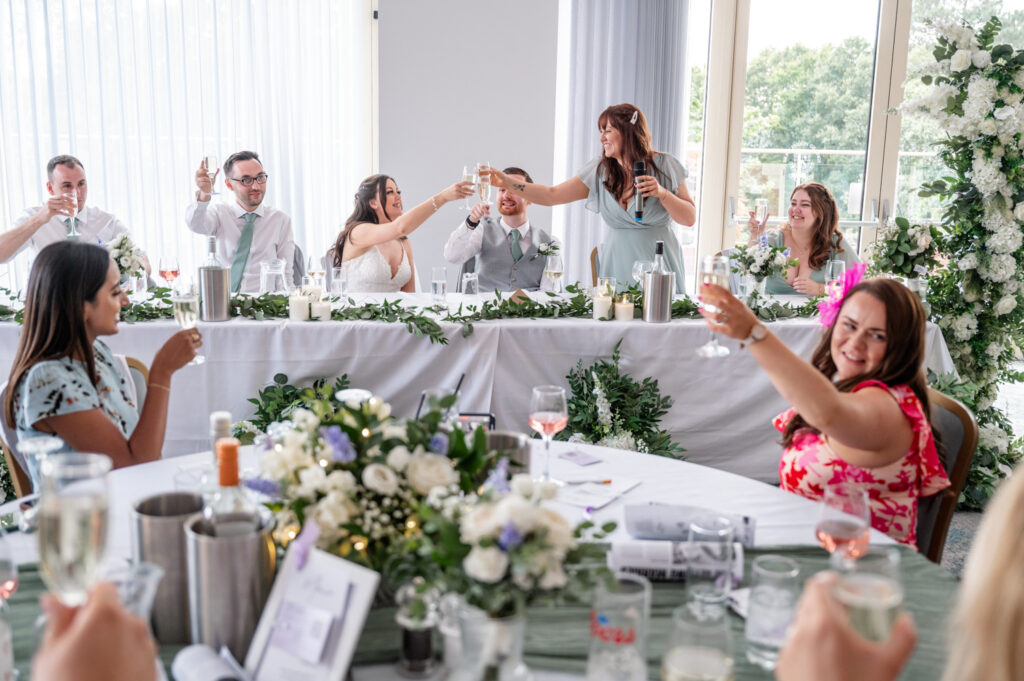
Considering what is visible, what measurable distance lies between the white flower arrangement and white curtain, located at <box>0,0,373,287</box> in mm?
2274

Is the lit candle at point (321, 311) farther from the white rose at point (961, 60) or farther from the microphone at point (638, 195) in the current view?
the white rose at point (961, 60)

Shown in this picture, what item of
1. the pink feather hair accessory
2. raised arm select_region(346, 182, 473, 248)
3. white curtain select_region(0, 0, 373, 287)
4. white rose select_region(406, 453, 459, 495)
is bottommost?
white rose select_region(406, 453, 459, 495)

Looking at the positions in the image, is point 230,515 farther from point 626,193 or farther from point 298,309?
point 626,193

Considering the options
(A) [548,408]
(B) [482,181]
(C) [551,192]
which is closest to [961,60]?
(C) [551,192]

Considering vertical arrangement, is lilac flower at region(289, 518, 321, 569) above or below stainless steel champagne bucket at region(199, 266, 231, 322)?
below

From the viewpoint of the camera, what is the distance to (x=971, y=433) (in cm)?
199

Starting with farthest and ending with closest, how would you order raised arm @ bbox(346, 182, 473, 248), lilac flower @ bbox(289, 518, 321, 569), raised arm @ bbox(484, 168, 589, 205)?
raised arm @ bbox(484, 168, 589, 205) < raised arm @ bbox(346, 182, 473, 248) < lilac flower @ bbox(289, 518, 321, 569)

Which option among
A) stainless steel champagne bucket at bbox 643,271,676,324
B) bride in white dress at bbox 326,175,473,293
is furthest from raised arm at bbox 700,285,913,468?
bride in white dress at bbox 326,175,473,293

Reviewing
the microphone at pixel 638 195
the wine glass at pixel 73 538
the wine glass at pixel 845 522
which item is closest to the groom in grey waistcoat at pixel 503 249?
the microphone at pixel 638 195

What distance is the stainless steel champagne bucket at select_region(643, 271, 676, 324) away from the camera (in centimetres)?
337

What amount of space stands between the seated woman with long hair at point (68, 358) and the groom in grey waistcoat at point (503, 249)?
2.61 m

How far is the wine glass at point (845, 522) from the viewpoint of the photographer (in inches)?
53.1

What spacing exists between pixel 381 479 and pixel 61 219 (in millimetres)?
3783

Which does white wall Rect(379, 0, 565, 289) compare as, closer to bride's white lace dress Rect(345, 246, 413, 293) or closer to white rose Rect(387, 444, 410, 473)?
bride's white lace dress Rect(345, 246, 413, 293)
